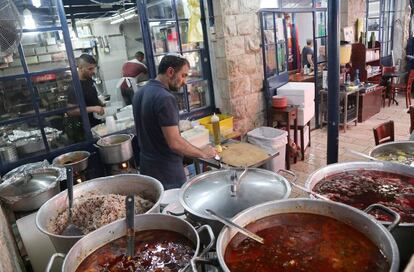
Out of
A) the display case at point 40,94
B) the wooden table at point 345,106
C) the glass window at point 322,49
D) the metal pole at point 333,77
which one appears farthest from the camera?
the glass window at point 322,49

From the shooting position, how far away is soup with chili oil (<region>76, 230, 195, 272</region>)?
4.05ft

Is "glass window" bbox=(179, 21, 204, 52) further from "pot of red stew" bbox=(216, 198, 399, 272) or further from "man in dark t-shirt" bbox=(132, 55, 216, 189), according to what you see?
"pot of red stew" bbox=(216, 198, 399, 272)

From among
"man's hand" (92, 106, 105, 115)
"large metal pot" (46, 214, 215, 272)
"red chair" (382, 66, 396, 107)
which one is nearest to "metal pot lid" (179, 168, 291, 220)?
"large metal pot" (46, 214, 215, 272)

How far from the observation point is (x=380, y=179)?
5.84ft

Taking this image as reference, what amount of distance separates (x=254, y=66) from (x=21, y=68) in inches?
128

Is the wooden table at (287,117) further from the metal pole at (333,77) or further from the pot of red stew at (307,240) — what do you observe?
the pot of red stew at (307,240)

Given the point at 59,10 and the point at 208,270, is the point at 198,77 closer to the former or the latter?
the point at 59,10

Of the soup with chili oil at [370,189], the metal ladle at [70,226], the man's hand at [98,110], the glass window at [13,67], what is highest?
the glass window at [13,67]

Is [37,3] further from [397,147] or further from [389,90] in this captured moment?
[389,90]

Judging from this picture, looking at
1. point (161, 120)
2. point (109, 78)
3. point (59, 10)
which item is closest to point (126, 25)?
point (109, 78)

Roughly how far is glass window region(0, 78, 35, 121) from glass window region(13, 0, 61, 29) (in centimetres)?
61

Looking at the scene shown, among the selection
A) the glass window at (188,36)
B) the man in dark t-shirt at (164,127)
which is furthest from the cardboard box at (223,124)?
the man in dark t-shirt at (164,127)

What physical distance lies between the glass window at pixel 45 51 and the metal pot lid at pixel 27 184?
1.36 m

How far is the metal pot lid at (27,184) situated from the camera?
2.26 metres
